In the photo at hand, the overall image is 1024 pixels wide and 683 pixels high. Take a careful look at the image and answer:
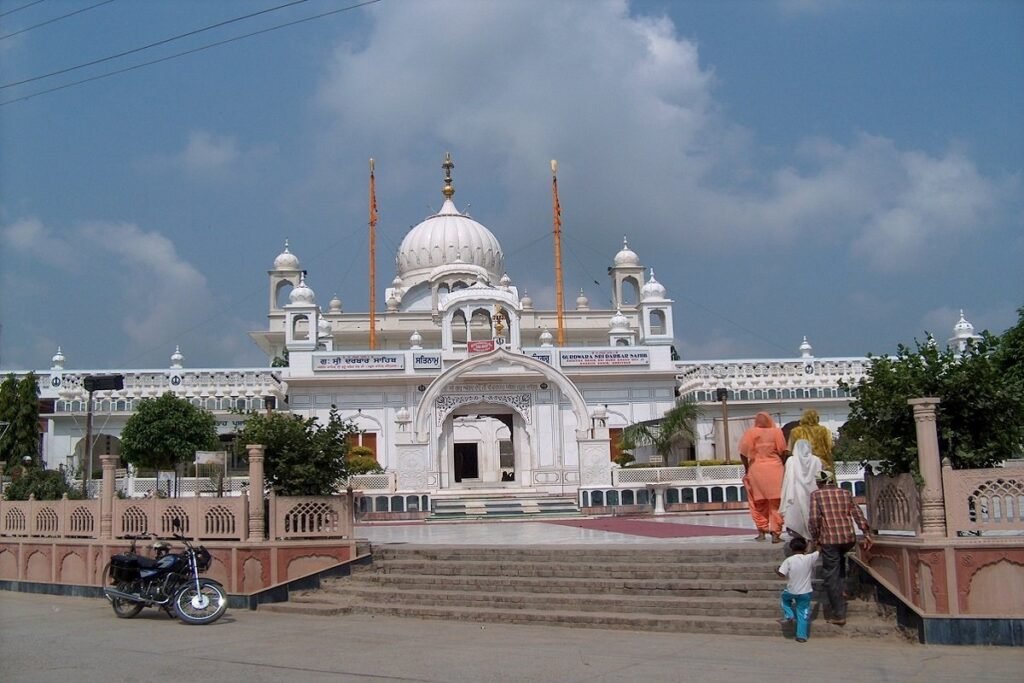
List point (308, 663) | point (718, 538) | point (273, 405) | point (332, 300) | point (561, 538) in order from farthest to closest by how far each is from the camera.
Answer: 1. point (332, 300)
2. point (273, 405)
3. point (561, 538)
4. point (718, 538)
5. point (308, 663)

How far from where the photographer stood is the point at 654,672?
748 cm

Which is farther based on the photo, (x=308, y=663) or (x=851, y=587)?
(x=851, y=587)

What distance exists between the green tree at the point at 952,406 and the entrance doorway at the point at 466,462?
28.3 m

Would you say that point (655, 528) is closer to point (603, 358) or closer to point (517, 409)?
point (517, 409)

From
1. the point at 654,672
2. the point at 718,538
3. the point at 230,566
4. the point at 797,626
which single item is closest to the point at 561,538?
the point at 718,538

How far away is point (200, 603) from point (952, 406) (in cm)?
806

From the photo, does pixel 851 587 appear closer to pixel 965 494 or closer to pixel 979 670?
pixel 965 494

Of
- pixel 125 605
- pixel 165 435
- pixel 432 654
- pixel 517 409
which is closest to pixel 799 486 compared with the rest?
pixel 432 654

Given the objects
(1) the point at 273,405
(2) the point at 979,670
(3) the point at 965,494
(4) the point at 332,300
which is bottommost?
(2) the point at 979,670

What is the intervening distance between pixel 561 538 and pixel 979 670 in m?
8.43

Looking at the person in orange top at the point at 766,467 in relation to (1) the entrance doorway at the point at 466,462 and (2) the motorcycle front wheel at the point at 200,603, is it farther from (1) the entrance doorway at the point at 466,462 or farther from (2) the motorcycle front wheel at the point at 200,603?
(1) the entrance doorway at the point at 466,462

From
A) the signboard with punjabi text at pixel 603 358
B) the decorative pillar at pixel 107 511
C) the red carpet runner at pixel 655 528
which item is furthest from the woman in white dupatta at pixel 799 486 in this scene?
the signboard with punjabi text at pixel 603 358

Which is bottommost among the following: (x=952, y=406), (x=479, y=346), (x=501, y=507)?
(x=501, y=507)

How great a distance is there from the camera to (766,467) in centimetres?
1152
